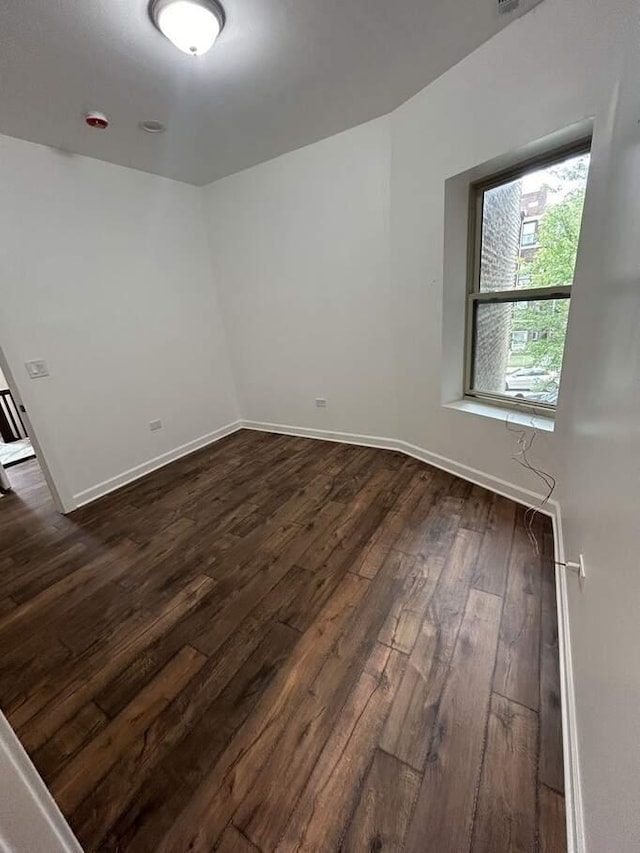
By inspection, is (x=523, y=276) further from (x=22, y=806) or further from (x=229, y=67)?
(x=22, y=806)

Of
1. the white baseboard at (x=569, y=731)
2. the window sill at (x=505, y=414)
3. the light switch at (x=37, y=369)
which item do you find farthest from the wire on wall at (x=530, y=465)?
the light switch at (x=37, y=369)

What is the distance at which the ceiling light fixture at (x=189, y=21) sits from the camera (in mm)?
1352

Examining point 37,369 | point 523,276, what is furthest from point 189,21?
point 37,369

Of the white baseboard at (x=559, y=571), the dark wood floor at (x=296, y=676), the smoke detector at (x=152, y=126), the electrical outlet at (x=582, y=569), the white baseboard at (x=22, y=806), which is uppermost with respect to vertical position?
the smoke detector at (x=152, y=126)

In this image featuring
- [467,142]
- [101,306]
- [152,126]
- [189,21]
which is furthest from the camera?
[101,306]

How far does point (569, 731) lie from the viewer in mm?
1032

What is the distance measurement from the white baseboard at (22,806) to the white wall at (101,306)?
2457 millimetres

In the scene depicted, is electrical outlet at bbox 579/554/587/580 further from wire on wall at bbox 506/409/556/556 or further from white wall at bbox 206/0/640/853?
wire on wall at bbox 506/409/556/556

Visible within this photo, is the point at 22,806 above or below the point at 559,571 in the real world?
above

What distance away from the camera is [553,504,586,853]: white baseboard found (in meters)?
0.85

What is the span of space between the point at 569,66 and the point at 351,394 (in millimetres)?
2331

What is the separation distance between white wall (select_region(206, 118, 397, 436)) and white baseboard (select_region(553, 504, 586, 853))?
1861 millimetres

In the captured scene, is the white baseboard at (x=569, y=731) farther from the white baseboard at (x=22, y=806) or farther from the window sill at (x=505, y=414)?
the white baseboard at (x=22, y=806)

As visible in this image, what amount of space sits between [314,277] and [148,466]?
242 centimetres
